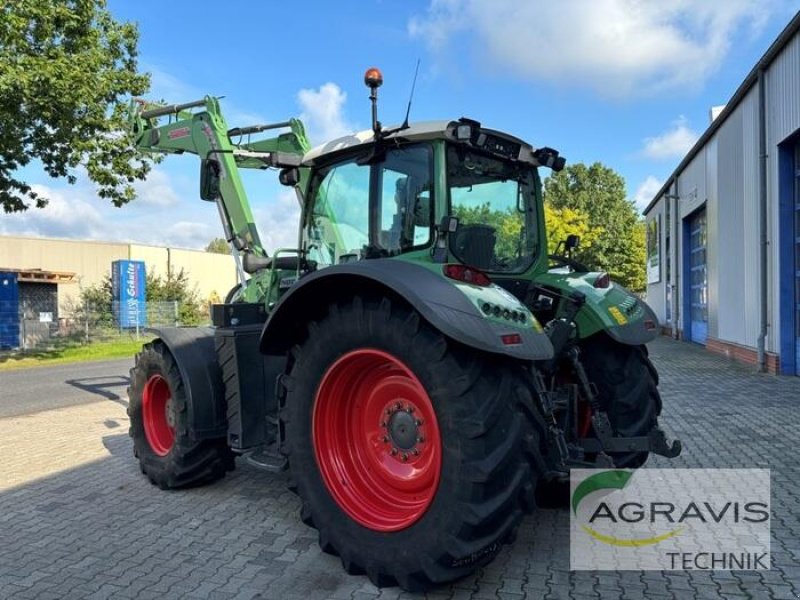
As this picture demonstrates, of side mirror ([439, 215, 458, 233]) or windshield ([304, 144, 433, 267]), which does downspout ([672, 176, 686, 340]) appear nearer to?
windshield ([304, 144, 433, 267])

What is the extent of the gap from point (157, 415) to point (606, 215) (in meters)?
52.6

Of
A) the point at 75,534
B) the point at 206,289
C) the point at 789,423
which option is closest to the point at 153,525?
the point at 75,534

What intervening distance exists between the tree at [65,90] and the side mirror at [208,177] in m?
10.5

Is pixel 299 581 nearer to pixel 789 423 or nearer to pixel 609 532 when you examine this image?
pixel 609 532

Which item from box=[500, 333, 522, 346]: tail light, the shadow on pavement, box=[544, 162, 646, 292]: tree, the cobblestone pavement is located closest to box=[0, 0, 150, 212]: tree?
the shadow on pavement

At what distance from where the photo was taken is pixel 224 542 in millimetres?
3967

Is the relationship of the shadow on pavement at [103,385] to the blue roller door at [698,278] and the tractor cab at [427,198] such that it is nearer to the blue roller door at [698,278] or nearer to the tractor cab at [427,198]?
the tractor cab at [427,198]

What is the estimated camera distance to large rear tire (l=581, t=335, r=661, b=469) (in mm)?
4230

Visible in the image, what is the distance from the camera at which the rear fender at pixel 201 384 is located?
4648 millimetres

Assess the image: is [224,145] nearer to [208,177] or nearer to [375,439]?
[208,177]

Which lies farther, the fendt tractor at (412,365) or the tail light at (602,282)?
the tail light at (602,282)

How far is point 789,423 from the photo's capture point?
735cm

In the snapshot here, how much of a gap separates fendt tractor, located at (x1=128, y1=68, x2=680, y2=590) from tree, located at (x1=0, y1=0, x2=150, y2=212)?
11225mm

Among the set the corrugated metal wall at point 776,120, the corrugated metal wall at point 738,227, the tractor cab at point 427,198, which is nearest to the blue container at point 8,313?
the tractor cab at point 427,198
